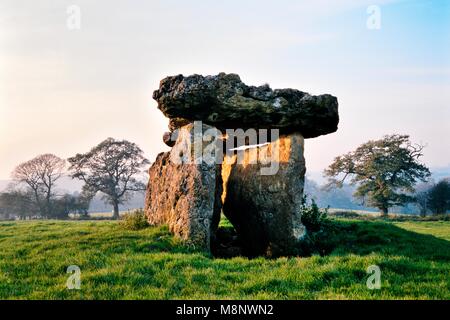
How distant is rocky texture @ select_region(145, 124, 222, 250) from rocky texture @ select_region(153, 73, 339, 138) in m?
0.80

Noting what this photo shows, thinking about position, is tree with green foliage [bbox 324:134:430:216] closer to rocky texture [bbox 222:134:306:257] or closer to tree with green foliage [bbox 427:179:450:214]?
tree with green foliage [bbox 427:179:450:214]

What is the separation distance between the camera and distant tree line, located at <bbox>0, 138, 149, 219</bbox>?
56906mm

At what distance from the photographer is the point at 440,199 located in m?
56.8

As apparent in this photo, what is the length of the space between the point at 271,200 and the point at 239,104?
382cm

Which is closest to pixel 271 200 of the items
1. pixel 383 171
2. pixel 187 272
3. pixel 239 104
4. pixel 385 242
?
pixel 239 104

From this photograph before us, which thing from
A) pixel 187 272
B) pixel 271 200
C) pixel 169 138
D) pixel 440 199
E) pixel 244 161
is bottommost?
pixel 187 272

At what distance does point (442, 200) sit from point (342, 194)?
332 feet

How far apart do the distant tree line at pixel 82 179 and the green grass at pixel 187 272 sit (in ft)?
142

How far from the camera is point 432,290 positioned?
29.9ft

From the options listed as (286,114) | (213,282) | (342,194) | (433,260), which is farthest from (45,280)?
(342,194)

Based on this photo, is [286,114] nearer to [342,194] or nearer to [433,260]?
[433,260]

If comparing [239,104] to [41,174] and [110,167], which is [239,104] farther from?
[41,174]
